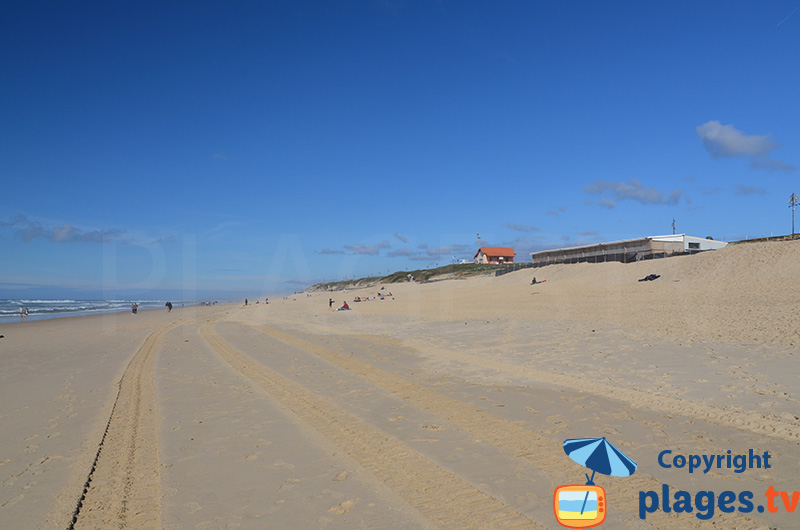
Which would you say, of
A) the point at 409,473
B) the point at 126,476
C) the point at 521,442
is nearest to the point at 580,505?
the point at 409,473

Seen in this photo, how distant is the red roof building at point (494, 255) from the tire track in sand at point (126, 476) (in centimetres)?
9835

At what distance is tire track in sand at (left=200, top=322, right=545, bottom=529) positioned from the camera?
4.18 meters

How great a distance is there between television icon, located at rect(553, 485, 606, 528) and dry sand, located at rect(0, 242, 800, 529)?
0.45m

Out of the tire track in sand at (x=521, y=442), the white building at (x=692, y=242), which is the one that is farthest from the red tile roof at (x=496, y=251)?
the tire track in sand at (x=521, y=442)

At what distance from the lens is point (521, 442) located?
6043mm

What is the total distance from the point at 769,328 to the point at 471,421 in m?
11.2

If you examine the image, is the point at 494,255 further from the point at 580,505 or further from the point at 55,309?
the point at 580,505

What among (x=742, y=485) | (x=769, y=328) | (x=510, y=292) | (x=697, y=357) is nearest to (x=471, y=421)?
(x=742, y=485)

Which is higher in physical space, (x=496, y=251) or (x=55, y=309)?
(x=496, y=251)

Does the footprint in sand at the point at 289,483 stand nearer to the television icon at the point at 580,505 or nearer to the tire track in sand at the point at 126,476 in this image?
the tire track in sand at the point at 126,476

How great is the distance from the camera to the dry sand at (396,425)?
178 inches

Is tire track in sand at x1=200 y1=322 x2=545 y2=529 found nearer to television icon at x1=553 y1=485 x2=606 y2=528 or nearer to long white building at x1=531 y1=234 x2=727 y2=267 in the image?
television icon at x1=553 y1=485 x2=606 y2=528

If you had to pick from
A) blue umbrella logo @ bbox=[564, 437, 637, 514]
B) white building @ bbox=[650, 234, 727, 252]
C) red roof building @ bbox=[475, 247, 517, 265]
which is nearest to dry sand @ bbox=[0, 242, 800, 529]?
blue umbrella logo @ bbox=[564, 437, 637, 514]

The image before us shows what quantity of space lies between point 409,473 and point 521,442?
173 centimetres
